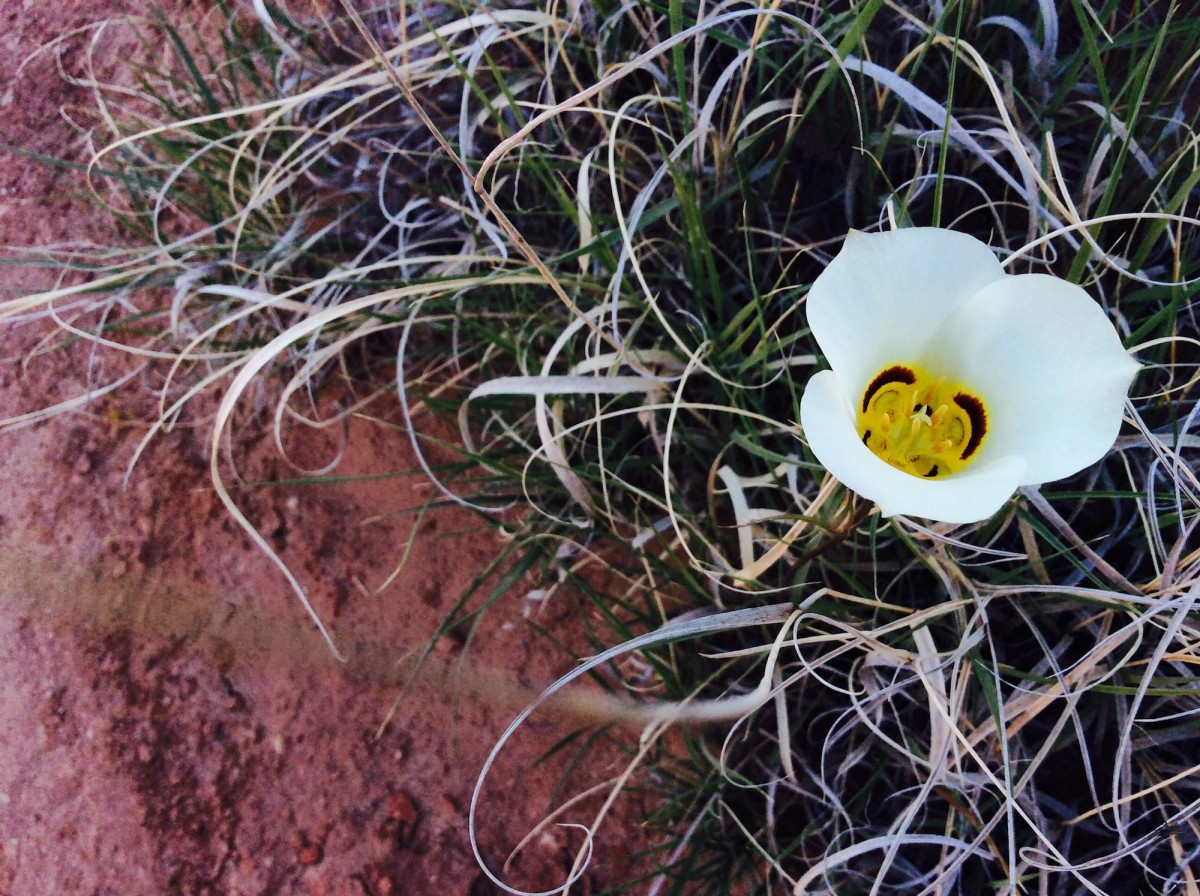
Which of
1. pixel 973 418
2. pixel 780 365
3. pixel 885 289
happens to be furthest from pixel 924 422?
pixel 780 365

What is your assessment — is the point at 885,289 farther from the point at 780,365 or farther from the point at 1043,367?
the point at 780,365

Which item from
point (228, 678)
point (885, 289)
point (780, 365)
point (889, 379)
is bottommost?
point (228, 678)

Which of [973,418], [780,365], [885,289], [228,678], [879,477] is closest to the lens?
[879,477]

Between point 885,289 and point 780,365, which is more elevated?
point 885,289

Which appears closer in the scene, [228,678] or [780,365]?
[780,365]

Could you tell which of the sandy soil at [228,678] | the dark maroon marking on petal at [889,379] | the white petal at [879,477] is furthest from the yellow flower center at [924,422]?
the sandy soil at [228,678]
